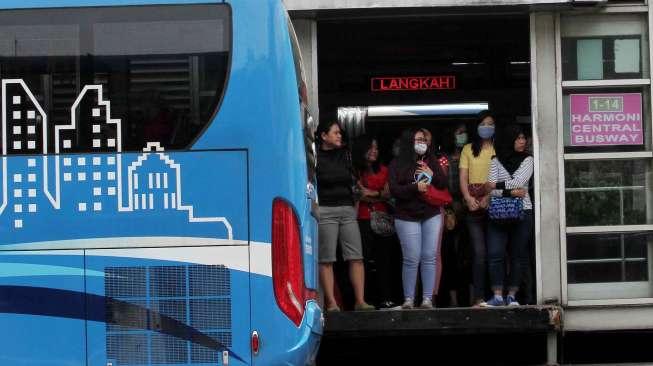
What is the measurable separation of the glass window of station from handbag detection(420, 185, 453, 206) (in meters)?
1.41

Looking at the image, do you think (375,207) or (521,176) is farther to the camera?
(375,207)

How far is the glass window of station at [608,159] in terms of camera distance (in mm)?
11891

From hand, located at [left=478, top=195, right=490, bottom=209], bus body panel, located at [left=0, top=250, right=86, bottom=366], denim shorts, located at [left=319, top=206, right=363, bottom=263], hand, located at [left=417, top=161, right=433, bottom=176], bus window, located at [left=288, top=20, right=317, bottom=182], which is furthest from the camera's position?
hand, located at [left=478, top=195, right=490, bottom=209]

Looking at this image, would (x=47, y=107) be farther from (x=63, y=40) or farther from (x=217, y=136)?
(x=217, y=136)

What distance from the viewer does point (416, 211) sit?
448 inches

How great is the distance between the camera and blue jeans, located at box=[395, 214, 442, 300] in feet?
37.6

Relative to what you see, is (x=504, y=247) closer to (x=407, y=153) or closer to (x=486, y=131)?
(x=486, y=131)

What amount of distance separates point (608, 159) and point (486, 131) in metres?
1.35

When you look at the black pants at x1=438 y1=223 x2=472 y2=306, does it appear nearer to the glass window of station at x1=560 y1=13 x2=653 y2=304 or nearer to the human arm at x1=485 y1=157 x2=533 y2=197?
the human arm at x1=485 y1=157 x2=533 y2=197

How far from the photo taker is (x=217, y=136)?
800 centimetres

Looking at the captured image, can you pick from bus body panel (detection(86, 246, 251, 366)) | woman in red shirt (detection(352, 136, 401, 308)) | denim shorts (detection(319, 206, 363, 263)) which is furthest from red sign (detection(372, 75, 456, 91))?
bus body panel (detection(86, 246, 251, 366))

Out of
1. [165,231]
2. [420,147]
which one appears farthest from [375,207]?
[165,231]

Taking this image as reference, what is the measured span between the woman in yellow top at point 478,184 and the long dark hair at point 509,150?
14 centimetres

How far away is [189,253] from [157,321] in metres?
0.53
